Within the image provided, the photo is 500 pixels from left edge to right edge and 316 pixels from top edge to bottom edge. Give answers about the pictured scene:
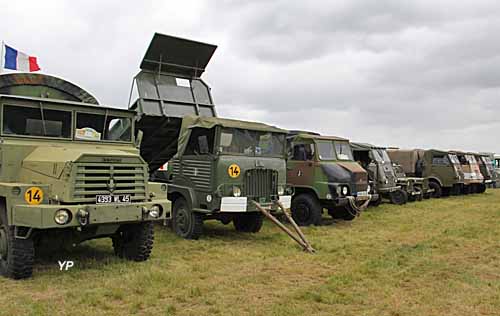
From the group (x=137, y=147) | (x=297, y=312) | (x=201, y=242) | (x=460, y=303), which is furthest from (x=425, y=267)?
(x=137, y=147)

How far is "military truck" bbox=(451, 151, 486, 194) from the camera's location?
68.3 feet

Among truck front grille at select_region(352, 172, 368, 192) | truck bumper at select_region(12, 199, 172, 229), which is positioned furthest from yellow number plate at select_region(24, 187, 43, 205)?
truck front grille at select_region(352, 172, 368, 192)

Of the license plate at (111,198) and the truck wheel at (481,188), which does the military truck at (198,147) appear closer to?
the license plate at (111,198)

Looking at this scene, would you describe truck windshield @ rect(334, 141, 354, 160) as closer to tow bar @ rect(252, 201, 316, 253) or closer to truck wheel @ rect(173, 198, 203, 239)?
tow bar @ rect(252, 201, 316, 253)

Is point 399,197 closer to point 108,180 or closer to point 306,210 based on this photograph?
point 306,210

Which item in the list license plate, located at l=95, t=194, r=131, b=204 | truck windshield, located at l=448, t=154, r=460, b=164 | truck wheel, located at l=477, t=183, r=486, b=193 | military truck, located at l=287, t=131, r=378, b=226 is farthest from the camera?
truck wheel, located at l=477, t=183, r=486, b=193

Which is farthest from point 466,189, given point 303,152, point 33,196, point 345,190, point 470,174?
point 33,196

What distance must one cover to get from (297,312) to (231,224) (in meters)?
6.35

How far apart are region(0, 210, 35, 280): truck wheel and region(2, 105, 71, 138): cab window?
45.6 inches

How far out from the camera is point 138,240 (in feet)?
22.6

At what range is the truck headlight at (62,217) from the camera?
551cm

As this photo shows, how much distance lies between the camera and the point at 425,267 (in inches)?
267

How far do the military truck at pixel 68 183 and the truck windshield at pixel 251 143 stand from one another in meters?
2.02

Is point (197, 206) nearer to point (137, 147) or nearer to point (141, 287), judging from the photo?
point (137, 147)
